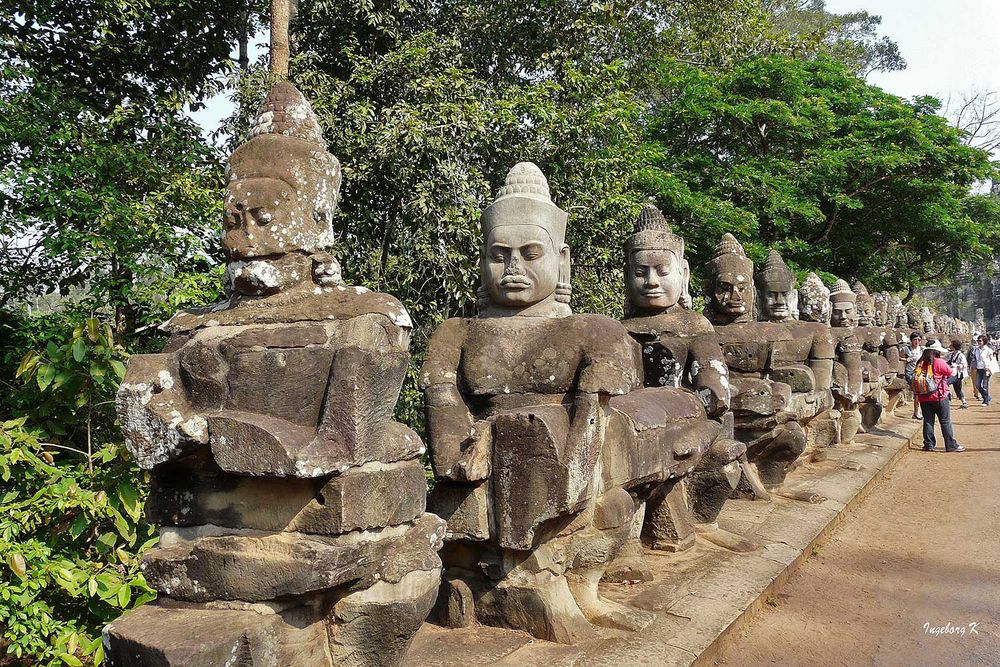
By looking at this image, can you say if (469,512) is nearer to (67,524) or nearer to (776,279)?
(67,524)

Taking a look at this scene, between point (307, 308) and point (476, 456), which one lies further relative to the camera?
point (476, 456)

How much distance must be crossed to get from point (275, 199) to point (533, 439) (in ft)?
4.11

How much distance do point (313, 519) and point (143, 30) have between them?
7263 millimetres

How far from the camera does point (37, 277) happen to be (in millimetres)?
6828

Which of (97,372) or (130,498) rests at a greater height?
(97,372)

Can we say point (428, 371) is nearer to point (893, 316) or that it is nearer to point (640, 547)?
point (640, 547)

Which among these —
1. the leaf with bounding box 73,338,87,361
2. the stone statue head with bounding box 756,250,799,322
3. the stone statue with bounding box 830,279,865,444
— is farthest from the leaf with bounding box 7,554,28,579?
the stone statue with bounding box 830,279,865,444

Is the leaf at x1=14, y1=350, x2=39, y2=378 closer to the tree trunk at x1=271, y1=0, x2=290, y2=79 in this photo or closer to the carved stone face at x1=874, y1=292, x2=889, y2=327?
the tree trunk at x1=271, y1=0, x2=290, y2=79

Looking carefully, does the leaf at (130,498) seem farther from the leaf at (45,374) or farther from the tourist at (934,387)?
the tourist at (934,387)

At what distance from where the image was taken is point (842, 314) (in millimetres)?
10562

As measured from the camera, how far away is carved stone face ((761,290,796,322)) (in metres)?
7.84

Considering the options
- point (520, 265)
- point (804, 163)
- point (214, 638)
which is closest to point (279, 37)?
point (520, 265)

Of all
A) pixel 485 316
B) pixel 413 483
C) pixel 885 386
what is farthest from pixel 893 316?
pixel 413 483
